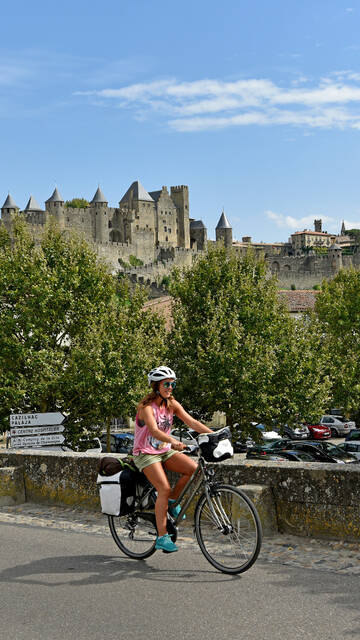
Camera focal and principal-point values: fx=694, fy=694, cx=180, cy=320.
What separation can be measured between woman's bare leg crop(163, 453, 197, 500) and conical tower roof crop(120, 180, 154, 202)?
480ft

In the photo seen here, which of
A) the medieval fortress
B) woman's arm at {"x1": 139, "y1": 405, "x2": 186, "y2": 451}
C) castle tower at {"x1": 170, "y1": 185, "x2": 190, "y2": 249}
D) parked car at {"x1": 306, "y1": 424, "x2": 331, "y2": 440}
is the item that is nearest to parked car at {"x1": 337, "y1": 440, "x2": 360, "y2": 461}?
parked car at {"x1": 306, "y1": 424, "x2": 331, "y2": 440}

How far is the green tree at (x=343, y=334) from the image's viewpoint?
33812mm

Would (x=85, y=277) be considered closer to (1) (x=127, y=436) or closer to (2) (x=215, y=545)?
(1) (x=127, y=436)

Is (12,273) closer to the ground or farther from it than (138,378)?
farther from it

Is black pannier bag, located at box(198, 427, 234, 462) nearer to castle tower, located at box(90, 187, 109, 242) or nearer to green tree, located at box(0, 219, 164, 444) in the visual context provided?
green tree, located at box(0, 219, 164, 444)

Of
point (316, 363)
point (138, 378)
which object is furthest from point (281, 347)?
point (138, 378)

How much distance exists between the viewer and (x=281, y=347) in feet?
90.0

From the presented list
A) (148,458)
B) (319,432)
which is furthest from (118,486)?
(319,432)

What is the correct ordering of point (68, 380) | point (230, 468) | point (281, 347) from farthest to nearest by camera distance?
point (281, 347) < point (68, 380) < point (230, 468)

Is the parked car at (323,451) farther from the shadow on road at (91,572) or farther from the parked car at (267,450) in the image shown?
the shadow on road at (91,572)

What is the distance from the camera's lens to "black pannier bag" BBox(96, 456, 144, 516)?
659cm

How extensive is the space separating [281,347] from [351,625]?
75.4 ft

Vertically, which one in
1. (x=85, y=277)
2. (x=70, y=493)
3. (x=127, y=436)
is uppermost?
(x=85, y=277)

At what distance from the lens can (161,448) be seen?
253 inches
